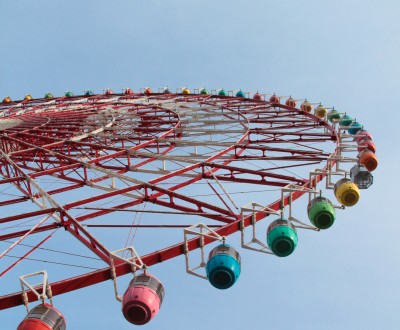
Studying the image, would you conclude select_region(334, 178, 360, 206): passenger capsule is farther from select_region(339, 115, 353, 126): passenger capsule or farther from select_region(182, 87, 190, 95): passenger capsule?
select_region(182, 87, 190, 95): passenger capsule

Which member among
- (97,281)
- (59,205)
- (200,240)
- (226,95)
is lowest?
(97,281)

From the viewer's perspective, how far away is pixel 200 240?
14508 mm

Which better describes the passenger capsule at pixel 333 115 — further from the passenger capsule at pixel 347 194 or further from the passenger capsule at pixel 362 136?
the passenger capsule at pixel 347 194

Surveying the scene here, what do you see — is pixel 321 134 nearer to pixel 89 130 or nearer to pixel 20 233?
pixel 89 130

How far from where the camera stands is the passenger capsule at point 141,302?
40.7 ft

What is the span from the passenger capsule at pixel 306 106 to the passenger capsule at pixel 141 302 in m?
25.7

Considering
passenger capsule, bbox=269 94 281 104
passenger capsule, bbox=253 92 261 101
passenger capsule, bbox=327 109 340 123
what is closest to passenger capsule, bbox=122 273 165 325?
passenger capsule, bbox=327 109 340 123

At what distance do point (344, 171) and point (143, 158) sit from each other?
10.6m

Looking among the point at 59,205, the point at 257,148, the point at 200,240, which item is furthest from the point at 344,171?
the point at 59,205

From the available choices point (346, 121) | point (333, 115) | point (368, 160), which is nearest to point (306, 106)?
point (333, 115)

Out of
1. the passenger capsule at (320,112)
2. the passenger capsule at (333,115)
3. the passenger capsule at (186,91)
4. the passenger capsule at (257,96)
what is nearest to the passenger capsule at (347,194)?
the passenger capsule at (333,115)

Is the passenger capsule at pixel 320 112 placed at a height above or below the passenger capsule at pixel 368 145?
above

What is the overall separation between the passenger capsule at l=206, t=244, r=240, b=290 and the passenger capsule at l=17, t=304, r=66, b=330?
4460 mm

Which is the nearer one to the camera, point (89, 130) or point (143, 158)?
point (143, 158)
